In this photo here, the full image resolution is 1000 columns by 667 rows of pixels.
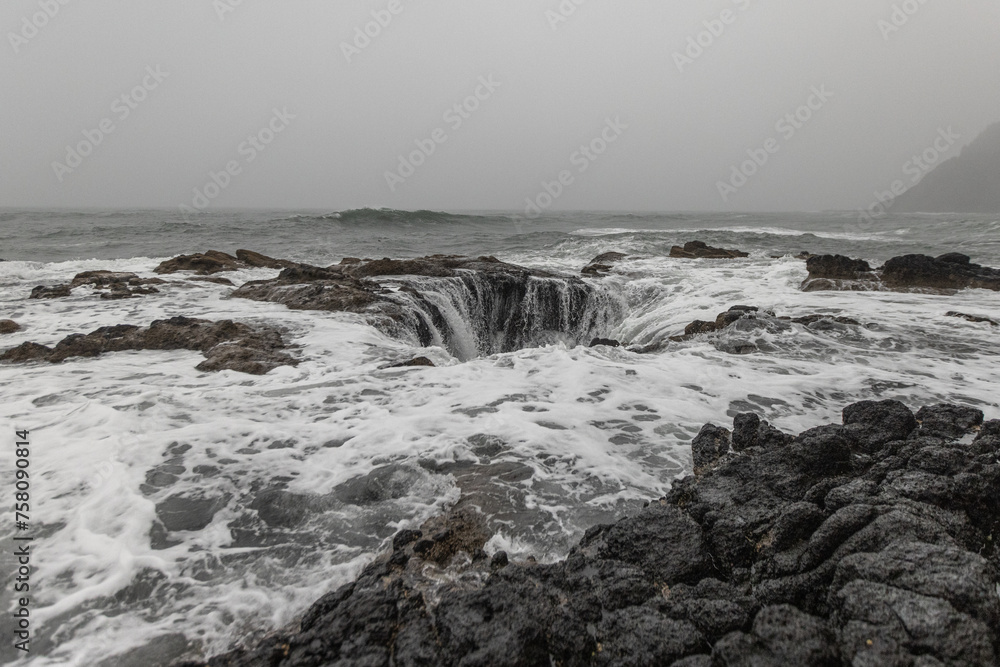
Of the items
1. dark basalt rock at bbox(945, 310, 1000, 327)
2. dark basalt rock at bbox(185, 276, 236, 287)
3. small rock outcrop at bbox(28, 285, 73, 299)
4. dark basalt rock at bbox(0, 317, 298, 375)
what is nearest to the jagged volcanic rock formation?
dark basalt rock at bbox(185, 276, 236, 287)

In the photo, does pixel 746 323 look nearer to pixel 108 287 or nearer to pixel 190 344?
pixel 190 344

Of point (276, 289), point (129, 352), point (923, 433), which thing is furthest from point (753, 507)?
point (276, 289)

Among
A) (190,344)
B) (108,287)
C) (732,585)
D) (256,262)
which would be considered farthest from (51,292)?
(732,585)

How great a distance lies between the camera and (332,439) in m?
4.65

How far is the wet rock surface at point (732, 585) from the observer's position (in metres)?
1.90

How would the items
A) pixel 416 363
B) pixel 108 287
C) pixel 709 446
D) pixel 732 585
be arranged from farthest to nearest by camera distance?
pixel 108 287 → pixel 416 363 → pixel 709 446 → pixel 732 585

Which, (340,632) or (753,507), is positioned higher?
(753,507)

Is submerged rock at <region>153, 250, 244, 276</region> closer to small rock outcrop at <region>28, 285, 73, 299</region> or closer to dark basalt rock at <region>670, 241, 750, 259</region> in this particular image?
small rock outcrop at <region>28, 285, 73, 299</region>

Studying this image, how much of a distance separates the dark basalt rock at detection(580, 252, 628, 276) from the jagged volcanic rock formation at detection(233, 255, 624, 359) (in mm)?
2144

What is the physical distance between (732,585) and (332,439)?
356 centimetres

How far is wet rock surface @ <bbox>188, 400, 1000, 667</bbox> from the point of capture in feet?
6.22

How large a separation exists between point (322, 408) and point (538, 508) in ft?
9.55

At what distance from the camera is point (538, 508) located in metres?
3.58

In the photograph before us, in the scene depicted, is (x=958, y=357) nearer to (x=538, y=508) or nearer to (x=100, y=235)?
(x=538, y=508)
